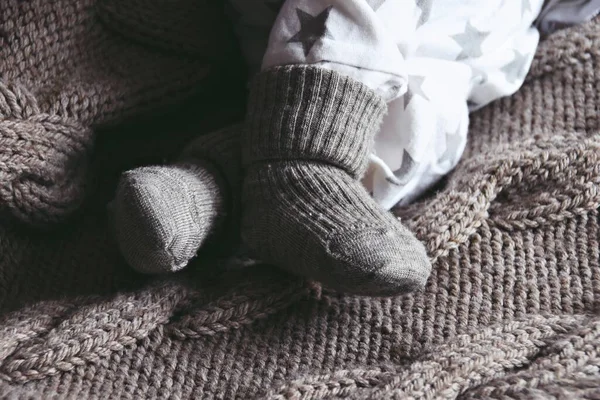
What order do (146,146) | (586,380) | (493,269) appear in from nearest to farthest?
(586,380) → (493,269) → (146,146)

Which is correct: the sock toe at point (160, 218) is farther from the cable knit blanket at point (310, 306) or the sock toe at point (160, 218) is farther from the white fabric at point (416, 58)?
the white fabric at point (416, 58)

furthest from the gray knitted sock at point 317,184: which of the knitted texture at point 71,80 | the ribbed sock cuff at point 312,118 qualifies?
the knitted texture at point 71,80

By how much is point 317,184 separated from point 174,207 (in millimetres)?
130

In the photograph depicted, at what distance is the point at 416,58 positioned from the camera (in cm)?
72

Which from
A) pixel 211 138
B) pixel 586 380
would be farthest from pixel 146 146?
pixel 586 380

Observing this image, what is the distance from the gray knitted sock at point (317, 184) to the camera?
0.59 meters

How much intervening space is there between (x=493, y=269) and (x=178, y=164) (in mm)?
323

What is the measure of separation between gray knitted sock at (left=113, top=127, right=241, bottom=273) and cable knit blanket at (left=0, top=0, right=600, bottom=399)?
48mm

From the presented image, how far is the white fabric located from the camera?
25.2 inches

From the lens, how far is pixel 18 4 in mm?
636

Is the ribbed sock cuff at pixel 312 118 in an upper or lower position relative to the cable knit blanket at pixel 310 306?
upper

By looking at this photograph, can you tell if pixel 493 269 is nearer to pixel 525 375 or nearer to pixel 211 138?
pixel 525 375

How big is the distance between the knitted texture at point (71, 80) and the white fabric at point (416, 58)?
0.10 meters

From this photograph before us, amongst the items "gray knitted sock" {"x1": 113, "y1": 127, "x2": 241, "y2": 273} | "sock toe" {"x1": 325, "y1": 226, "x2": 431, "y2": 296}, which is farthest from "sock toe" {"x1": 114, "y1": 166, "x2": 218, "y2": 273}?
"sock toe" {"x1": 325, "y1": 226, "x2": 431, "y2": 296}
